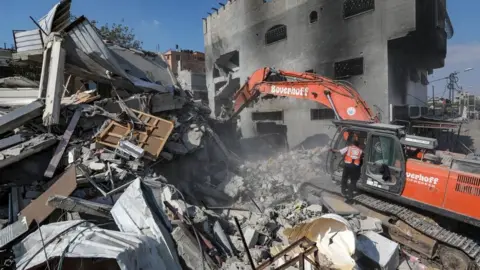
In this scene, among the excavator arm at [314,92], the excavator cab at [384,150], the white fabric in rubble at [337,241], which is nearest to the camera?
the white fabric in rubble at [337,241]

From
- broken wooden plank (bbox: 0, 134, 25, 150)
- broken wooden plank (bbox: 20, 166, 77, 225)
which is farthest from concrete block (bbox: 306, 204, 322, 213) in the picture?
broken wooden plank (bbox: 0, 134, 25, 150)

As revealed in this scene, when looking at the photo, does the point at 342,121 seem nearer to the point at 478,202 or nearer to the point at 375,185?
the point at 375,185

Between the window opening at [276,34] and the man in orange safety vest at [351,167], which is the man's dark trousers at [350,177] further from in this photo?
the window opening at [276,34]

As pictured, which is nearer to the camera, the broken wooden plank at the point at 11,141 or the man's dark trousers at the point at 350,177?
the broken wooden plank at the point at 11,141

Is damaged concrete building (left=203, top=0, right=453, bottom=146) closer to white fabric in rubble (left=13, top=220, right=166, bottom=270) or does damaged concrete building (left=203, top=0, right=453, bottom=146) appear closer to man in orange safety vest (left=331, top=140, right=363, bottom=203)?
man in orange safety vest (left=331, top=140, right=363, bottom=203)

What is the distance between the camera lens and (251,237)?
5.23 meters

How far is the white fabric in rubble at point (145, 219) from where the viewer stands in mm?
4281

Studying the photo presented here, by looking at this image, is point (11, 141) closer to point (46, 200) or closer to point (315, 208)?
point (46, 200)

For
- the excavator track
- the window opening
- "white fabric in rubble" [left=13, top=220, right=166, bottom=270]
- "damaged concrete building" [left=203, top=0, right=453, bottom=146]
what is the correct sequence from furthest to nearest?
1. the window opening
2. "damaged concrete building" [left=203, top=0, right=453, bottom=146]
3. the excavator track
4. "white fabric in rubble" [left=13, top=220, right=166, bottom=270]

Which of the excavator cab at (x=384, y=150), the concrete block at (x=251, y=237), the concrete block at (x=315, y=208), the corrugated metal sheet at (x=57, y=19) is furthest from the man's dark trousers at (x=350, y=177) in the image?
the corrugated metal sheet at (x=57, y=19)

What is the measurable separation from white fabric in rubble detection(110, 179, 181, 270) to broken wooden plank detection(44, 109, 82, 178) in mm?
2239

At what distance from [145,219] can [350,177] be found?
14.1 ft

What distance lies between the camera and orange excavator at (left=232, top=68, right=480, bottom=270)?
471 cm

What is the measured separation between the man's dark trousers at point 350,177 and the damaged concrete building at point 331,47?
6456mm
